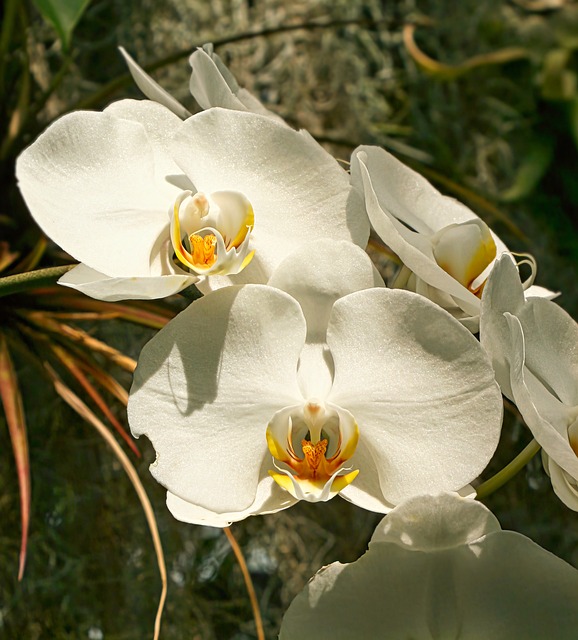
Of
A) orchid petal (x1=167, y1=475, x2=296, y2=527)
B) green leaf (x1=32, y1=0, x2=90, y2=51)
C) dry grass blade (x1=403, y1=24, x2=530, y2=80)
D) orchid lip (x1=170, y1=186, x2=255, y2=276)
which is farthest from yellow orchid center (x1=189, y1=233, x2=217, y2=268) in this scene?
dry grass blade (x1=403, y1=24, x2=530, y2=80)

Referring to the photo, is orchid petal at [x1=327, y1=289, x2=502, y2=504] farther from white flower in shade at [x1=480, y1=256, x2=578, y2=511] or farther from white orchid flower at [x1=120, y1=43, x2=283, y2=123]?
white orchid flower at [x1=120, y1=43, x2=283, y2=123]

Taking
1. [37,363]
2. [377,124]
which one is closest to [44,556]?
[37,363]

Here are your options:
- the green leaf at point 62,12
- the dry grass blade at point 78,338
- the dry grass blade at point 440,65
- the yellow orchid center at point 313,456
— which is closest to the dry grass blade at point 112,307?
the dry grass blade at point 78,338

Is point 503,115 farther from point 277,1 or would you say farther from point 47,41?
point 47,41

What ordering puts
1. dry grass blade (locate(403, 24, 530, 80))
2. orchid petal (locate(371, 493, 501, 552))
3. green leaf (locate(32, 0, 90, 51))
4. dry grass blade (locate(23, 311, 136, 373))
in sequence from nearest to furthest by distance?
orchid petal (locate(371, 493, 501, 552)), green leaf (locate(32, 0, 90, 51)), dry grass blade (locate(23, 311, 136, 373)), dry grass blade (locate(403, 24, 530, 80))

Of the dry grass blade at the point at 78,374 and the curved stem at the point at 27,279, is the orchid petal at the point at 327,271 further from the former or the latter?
the dry grass blade at the point at 78,374

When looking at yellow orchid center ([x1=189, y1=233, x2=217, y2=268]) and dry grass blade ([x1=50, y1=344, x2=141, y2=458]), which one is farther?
dry grass blade ([x1=50, y1=344, x2=141, y2=458])

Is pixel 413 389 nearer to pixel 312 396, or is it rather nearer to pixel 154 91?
pixel 312 396
